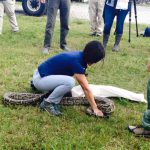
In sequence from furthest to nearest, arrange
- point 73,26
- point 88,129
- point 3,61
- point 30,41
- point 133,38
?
point 73,26, point 133,38, point 30,41, point 3,61, point 88,129

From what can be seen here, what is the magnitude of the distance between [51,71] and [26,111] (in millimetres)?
585

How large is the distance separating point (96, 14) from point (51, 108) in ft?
22.2

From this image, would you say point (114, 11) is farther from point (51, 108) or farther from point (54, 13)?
point (51, 108)

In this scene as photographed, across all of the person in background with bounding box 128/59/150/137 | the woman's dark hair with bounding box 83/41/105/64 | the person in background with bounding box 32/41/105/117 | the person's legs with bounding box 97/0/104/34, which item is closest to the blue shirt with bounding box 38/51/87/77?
the person in background with bounding box 32/41/105/117

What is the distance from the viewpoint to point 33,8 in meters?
14.9

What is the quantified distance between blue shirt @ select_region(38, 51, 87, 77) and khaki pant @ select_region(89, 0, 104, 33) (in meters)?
6.29

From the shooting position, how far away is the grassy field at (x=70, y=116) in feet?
14.3

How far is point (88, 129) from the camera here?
4727 mm

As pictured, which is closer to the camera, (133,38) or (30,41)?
(30,41)

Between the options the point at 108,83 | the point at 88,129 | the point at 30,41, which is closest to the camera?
the point at 88,129

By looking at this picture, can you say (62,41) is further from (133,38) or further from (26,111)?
(26,111)

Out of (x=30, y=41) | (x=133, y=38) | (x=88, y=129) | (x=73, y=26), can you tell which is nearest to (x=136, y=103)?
(x=88, y=129)

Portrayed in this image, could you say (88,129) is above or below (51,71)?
below

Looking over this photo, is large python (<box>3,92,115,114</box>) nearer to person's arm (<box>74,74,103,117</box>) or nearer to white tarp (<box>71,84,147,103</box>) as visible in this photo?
person's arm (<box>74,74,103,117</box>)
